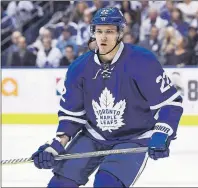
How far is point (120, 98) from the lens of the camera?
2758mm

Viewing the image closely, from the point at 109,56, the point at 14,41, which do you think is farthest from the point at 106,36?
the point at 14,41

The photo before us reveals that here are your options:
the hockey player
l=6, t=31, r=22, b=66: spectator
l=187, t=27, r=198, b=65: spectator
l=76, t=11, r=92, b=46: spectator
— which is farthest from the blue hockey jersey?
l=6, t=31, r=22, b=66: spectator

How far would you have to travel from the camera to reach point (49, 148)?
8.87 feet

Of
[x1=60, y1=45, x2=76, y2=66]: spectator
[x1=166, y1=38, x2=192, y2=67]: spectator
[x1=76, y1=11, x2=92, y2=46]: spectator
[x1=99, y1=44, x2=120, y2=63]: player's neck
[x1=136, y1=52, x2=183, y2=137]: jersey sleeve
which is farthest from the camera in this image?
[x1=76, y1=11, x2=92, y2=46]: spectator

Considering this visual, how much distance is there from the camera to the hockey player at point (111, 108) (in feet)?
8.69

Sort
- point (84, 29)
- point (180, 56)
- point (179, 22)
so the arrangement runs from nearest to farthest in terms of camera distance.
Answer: point (180, 56)
point (179, 22)
point (84, 29)

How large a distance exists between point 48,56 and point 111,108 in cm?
404

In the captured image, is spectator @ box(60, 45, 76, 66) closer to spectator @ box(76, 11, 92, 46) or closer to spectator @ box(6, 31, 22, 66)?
spectator @ box(76, 11, 92, 46)

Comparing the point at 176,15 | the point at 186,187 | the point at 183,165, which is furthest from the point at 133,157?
the point at 176,15

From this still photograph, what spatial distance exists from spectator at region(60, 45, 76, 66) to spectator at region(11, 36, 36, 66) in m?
0.32

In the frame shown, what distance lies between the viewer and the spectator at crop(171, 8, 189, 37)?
6.51 meters

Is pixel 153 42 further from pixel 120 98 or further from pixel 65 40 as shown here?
pixel 120 98

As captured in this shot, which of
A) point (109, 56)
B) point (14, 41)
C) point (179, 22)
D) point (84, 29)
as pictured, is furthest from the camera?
point (14, 41)

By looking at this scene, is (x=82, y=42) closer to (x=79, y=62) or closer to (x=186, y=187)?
(x=186, y=187)
